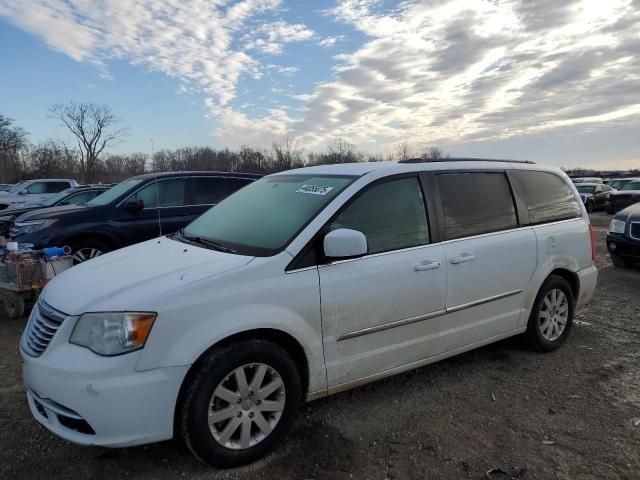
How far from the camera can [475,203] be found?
395 cm

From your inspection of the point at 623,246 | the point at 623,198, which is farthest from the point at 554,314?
the point at 623,198

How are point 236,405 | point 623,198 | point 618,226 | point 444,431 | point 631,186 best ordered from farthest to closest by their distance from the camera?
point 631,186 → point 623,198 → point 618,226 → point 444,431 → point 236,405

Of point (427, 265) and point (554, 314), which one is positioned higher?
point (427, 265)

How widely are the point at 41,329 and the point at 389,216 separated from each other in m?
2.33

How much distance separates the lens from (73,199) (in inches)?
511

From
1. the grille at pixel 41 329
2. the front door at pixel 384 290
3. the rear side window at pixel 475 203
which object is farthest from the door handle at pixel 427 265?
the grille at pixel 41 329

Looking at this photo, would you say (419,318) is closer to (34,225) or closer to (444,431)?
(444,431)

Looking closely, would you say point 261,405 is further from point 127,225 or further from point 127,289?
point 127,225

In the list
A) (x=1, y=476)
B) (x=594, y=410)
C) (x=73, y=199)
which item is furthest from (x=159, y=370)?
(x=73, y=199)

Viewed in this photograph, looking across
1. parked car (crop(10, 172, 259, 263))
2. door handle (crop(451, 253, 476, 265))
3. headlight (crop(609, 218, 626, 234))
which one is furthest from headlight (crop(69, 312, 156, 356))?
headlight (crop(609, 218, 626, 234))

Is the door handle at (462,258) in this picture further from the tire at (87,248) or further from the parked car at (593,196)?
the parked car at (593,196)

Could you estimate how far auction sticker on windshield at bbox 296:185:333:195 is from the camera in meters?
3.40

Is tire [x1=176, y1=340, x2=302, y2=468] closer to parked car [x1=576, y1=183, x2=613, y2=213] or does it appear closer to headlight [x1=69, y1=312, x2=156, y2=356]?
headlight [x1=69, y1=312, x2=156, y2=356]

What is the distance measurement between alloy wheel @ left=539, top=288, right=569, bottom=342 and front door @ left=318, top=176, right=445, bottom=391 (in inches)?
56.6
